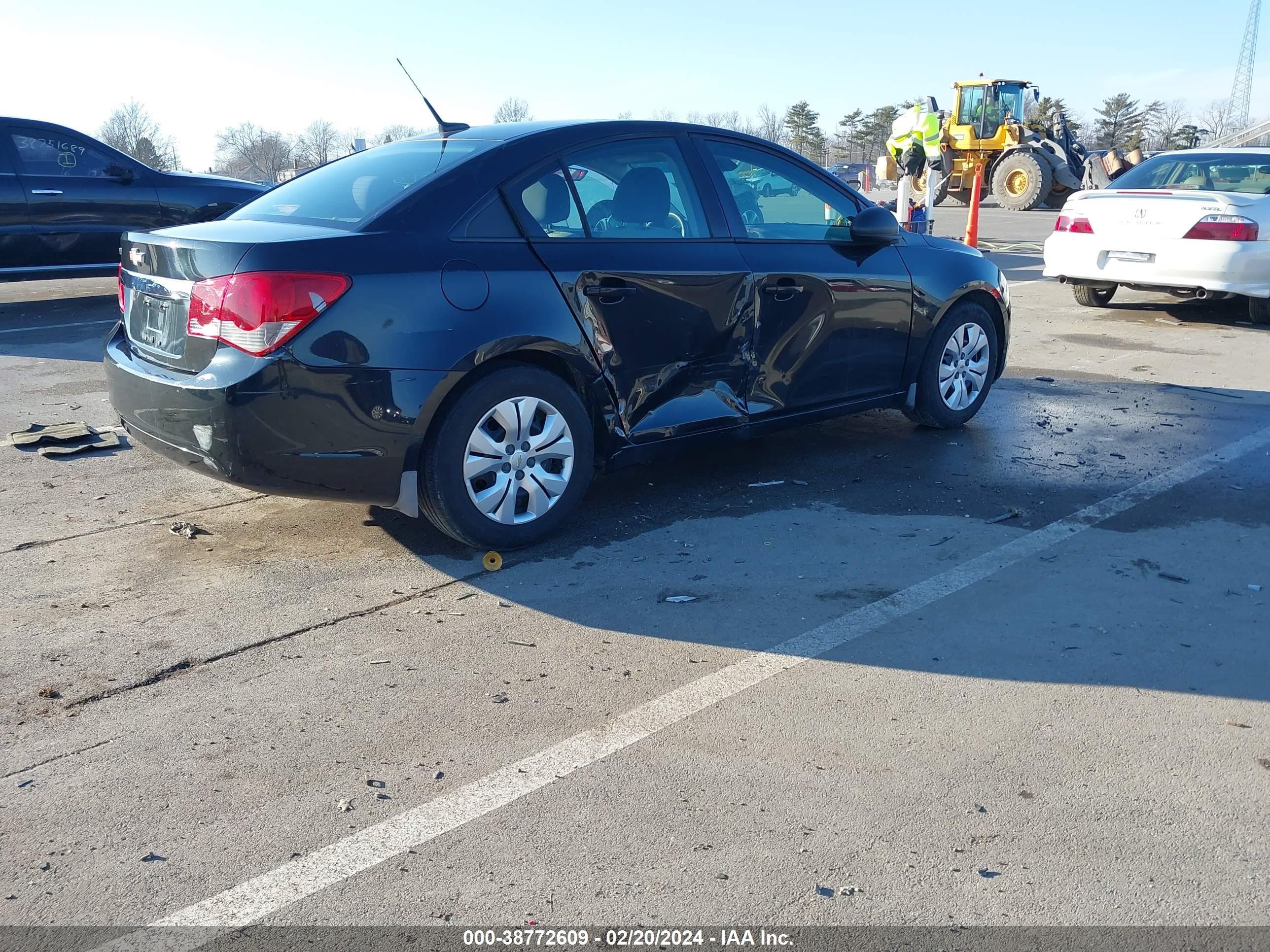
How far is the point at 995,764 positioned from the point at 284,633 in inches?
91.4

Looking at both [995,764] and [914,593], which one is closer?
[995,764]

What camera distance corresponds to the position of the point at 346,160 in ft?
17.5

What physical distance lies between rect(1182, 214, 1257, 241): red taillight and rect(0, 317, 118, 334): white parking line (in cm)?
927

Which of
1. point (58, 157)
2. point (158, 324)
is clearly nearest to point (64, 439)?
point (158, 324)

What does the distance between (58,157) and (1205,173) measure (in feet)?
35.8

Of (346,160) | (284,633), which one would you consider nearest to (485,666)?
(284,633)

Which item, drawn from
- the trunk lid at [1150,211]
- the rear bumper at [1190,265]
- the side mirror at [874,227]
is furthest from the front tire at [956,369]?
the trunk lid at [1150,211]

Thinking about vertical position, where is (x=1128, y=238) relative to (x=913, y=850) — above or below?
above

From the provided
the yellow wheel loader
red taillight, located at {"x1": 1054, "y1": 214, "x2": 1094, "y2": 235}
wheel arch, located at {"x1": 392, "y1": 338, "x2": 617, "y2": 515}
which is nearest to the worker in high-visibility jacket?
the yellow wheel loader

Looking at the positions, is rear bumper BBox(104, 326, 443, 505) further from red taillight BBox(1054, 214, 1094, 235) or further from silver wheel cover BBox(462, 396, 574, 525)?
red taillight BBox(1054, 214, 1094, 235)

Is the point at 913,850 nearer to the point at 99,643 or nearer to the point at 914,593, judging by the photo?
the point at 914,593

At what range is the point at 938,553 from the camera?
4.73 meters

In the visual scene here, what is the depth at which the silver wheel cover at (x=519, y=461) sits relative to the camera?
450 cm

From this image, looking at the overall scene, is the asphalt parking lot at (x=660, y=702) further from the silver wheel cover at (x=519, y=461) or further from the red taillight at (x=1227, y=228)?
the red taillight at (x=1227, y=228)
